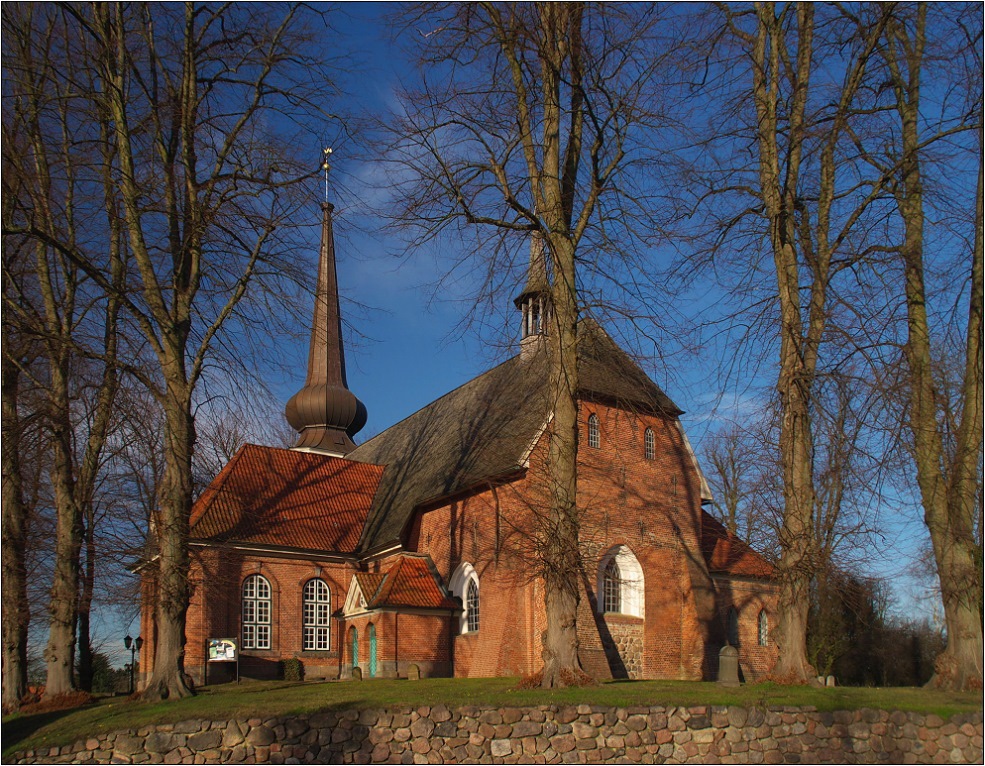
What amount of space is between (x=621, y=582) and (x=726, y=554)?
4.92 metres

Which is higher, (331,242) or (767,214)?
(331,242)

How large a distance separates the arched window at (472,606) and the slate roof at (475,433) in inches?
103

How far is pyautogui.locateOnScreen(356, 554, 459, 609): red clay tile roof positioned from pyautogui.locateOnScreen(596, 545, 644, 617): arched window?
4139 mm

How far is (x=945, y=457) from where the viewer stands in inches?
594

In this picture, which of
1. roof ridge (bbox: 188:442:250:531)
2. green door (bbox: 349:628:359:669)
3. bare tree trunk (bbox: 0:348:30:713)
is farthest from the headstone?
roof ridge (bbox: 188:442:250:531)

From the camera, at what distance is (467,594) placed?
82.7ft

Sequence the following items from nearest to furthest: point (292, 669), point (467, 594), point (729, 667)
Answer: point (729, 667), point (467, 594), point (292, 669)

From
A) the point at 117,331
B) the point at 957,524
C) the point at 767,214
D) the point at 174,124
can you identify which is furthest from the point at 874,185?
the point at 117,331

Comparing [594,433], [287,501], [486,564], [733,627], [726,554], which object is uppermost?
[594,433]

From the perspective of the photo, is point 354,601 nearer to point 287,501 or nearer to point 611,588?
point 287,501

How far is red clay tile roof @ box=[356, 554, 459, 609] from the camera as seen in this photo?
79.5 feet

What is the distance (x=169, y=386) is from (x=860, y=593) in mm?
23441

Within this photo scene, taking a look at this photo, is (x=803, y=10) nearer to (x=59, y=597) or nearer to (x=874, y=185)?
(x=874, y=185)

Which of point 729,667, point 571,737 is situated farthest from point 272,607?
point 571,737
